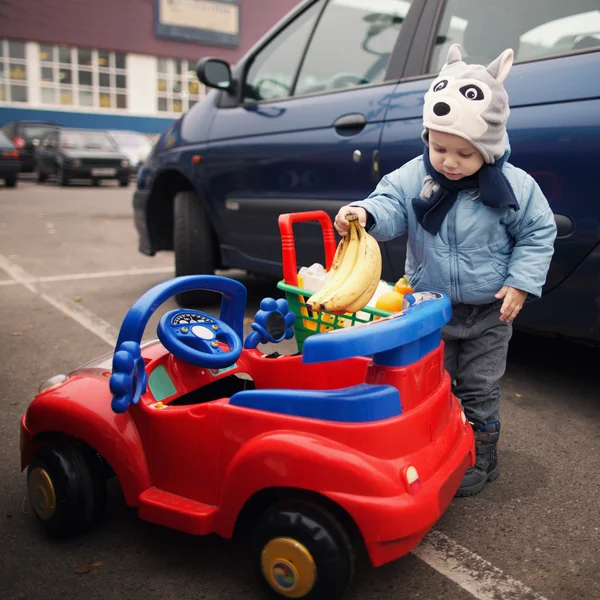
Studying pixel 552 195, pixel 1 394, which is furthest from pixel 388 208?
pixel 1 394

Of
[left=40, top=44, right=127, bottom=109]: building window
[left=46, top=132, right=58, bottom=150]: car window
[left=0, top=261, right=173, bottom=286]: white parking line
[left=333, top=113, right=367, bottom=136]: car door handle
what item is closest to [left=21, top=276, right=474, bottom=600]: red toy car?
[left=333, top=113, right=367, bottom=136]: car door handle

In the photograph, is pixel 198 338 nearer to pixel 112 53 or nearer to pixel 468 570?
pixel 468 570

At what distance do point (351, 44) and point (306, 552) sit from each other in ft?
9.90

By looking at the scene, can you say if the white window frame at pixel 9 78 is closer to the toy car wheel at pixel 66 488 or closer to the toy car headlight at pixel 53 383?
the toy car headlight at pixel 53 383

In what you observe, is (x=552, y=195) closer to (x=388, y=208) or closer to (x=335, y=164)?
(x=388, y=208)

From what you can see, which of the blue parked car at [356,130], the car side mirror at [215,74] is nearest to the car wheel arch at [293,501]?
the blue parked car at [356,130]

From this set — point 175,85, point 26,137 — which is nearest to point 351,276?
point 26,137

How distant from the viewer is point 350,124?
354cm

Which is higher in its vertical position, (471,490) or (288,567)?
(288,567)

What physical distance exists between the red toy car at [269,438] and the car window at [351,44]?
75.6 inches

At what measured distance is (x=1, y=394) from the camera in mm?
3186

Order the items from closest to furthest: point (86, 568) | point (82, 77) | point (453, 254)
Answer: point (86, 568)
point (453, 254)
point (82, 77)

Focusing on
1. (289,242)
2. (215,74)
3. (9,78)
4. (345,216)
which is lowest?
(289,242)

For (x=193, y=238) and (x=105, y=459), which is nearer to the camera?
(x=105, y=459)
